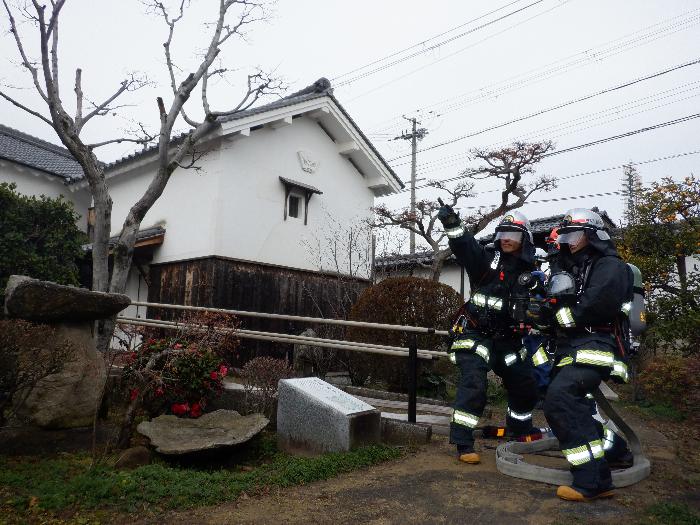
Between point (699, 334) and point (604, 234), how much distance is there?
162 inches

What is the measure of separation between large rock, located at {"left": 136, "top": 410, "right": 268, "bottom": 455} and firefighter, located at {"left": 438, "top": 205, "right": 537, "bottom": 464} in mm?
2071

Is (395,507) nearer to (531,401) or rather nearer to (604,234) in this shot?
(531,401)

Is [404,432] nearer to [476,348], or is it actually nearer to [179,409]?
[476,348]

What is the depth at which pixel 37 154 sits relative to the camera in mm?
17859

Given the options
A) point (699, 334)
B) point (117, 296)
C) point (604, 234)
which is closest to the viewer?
point (604, 234)

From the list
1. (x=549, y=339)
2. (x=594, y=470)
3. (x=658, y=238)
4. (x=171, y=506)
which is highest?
(x=658, y=238)

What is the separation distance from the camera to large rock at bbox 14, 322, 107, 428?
17.2ft

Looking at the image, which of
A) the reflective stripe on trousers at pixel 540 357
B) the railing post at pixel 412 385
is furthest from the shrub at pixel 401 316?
the reflective stripe on trousers at pixel 540 357

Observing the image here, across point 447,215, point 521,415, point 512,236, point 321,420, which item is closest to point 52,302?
point 321,420

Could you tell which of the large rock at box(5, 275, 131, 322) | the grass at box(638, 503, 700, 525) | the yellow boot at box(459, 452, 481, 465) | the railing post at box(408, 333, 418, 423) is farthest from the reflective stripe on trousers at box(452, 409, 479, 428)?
the large rock at box(5, 275, 131, 322)

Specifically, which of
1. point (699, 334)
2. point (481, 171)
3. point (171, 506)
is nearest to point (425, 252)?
point (481, 171)

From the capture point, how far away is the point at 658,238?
8695 mm

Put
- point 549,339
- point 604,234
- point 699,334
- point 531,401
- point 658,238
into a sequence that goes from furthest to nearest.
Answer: point 658,238 < point 699,334 < point 531,401 < point 549,339 < point 604,234

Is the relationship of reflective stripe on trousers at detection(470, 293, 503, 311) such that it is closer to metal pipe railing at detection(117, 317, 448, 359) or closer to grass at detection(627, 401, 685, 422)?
metal pipe railing at detection(117, 317, 448, 359)
